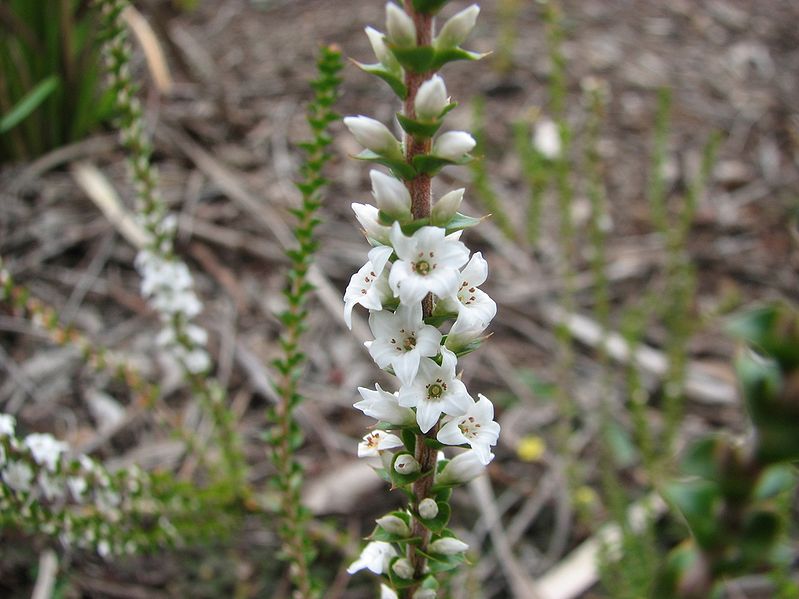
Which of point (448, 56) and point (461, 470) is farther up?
point (448, 56)

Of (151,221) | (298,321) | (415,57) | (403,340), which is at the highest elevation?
(151,221)

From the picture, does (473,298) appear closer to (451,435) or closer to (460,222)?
(460,222)

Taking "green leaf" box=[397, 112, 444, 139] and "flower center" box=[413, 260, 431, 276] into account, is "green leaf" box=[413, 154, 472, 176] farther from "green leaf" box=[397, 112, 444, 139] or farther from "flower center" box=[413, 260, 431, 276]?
"flower center" box=[413, 260, 431, 276]

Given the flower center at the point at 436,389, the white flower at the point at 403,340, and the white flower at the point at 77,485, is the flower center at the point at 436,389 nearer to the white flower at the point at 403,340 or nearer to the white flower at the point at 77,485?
the white flower at the point at 403,340

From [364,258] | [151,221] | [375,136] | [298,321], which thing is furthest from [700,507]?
[364,258]

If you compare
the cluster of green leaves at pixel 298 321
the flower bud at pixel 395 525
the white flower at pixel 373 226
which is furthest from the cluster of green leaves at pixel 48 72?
the flower bud at pixel 395 525

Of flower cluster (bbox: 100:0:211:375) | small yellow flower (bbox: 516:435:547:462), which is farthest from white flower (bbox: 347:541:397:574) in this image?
small yellow flower (bbox: 516:435:547:462)
